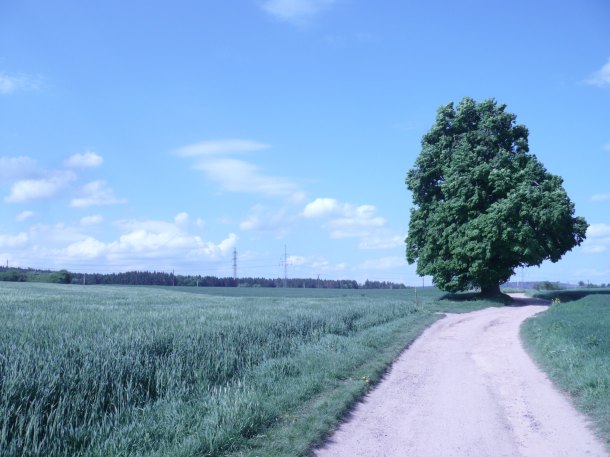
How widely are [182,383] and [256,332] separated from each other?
5606 mm

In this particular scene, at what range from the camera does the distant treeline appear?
10825 centimetres

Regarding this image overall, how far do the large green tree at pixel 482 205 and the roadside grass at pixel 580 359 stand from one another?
1613cm

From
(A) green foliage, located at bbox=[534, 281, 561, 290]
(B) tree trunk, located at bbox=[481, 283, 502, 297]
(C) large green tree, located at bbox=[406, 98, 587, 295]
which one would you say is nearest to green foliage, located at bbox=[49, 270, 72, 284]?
(C) large green tree, located at bbox=[406, 98, 587, 295]

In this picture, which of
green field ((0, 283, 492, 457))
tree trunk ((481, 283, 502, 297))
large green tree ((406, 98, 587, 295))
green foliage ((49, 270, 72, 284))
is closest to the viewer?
green field ((0, 283, 492, 457))

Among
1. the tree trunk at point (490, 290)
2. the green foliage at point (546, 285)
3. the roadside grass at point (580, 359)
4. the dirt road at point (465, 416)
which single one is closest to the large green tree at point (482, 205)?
the tree trunk at point (490, 290)

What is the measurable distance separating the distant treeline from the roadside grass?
112 metres

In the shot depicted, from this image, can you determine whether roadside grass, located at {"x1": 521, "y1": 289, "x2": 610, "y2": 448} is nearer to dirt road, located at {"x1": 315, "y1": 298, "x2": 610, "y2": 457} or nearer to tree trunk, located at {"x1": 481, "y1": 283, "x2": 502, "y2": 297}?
dirt road, located at {"x1": 315, "y1": 298, "x2": 610, "y2": 457}

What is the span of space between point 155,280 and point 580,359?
130459mm

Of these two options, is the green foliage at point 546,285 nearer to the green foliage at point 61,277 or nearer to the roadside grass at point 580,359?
the roadside grass at point 580,359

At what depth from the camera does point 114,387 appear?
8.30 m

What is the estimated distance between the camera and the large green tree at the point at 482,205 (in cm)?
3400

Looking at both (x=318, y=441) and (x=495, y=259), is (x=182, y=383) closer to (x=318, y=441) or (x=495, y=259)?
(x=318, y=441)

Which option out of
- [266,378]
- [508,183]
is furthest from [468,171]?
[266,378]

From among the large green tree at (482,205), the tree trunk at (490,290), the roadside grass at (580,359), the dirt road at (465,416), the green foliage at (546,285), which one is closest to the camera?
the dirt road at (465,416)
